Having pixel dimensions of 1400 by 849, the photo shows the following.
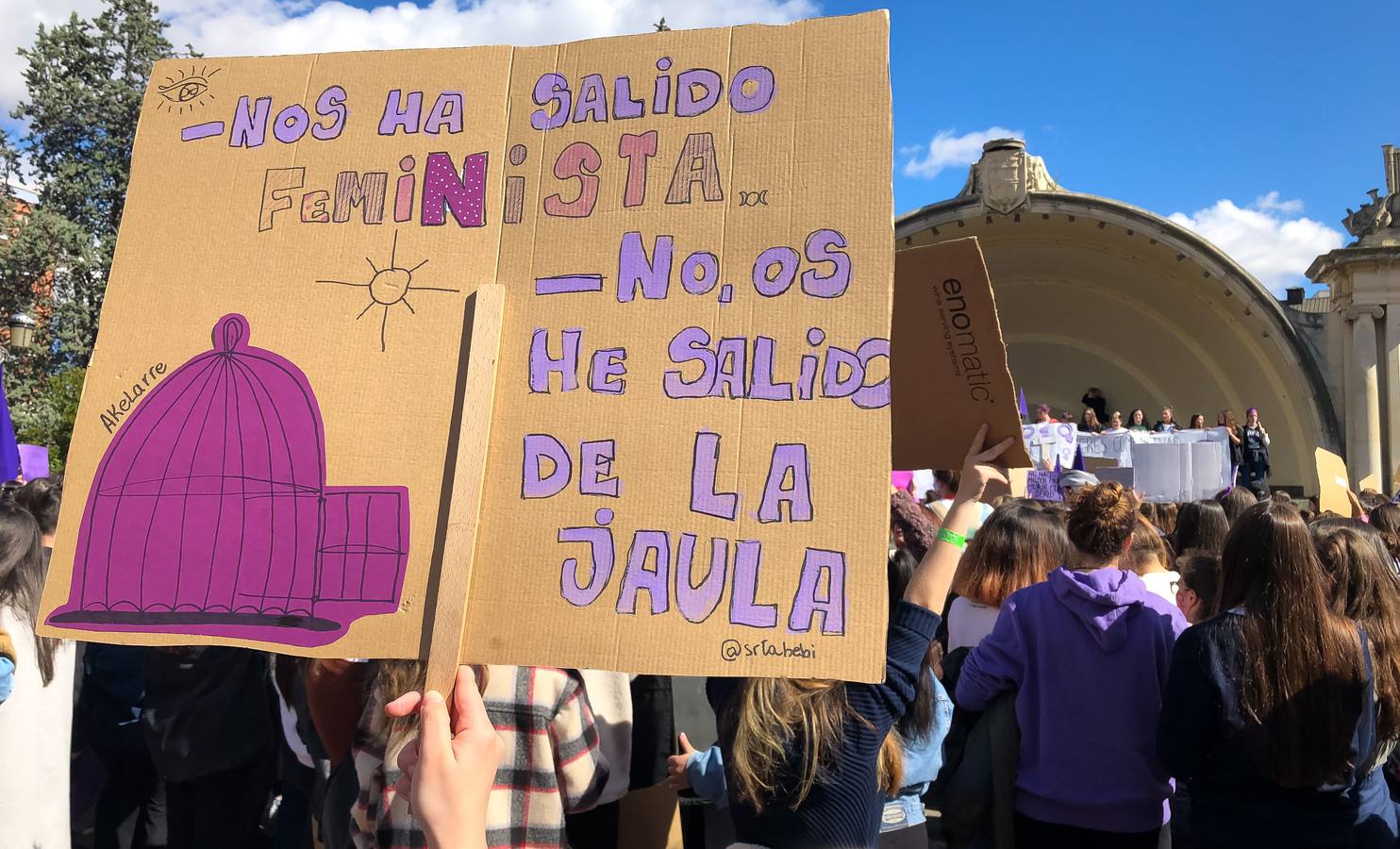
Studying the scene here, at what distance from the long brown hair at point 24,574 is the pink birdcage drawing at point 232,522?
1.42 m

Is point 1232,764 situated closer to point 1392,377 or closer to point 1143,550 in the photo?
point 1143,550

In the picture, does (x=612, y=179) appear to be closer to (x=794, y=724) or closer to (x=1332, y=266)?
(x=794, y=724)

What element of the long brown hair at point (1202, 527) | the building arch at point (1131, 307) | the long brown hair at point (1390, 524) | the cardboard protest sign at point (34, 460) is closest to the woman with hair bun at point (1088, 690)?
the long brown hair at point (1202, 527)

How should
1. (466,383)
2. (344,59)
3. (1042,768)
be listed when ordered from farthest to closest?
(1042,768), (344,59), (466,383)

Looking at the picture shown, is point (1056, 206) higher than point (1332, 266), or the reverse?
point (1056, 206)

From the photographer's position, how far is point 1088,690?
2906mm

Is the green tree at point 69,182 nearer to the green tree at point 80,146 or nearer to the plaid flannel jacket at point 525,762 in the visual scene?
the green tree at point 80,146

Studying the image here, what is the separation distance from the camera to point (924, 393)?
2.37 m

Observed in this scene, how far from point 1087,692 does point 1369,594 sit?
2.65 feet

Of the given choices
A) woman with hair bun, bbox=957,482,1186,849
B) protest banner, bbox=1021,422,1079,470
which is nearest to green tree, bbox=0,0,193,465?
protest banner, bbox=1021,422,1079,470

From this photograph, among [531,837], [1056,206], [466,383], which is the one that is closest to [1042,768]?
[531,837]

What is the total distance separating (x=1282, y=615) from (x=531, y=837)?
1.94 meters

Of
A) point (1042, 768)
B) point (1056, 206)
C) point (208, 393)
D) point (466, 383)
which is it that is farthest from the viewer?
point (1056, 206)

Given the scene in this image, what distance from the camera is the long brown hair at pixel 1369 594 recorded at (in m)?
2.74
